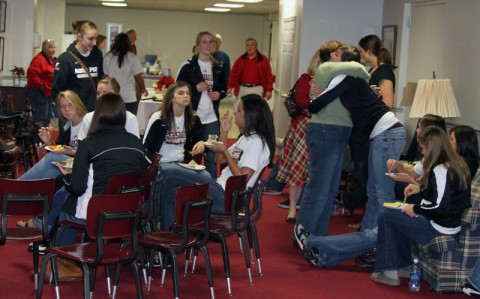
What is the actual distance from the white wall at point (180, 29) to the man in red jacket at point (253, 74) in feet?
40.2

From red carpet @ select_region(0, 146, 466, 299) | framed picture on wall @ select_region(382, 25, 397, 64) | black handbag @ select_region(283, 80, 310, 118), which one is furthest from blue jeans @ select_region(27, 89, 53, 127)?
red carpet @ select_region(0, 146, 466, 299)

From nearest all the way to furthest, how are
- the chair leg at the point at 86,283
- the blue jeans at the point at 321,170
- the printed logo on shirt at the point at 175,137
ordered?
the chair leg at the point at 86,283
the printed logo on shirt at the point at 175,137
the blue jeans at the point at 321,170

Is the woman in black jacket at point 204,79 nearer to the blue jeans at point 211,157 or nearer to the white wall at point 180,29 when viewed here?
the blue jeans at point 211,157

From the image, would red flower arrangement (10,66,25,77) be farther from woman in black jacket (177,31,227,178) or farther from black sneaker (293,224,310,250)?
black sneaker (293,224,310,250)

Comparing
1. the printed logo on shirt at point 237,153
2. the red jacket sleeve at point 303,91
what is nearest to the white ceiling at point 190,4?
the red jacket sleeve at point 303,91

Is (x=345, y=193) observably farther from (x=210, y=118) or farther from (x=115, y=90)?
(x=115, y=90)

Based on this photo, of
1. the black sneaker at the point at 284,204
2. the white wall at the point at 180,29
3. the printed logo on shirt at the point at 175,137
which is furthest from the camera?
the white wall at the point at 180,29

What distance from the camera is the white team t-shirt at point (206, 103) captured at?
27.4 feet

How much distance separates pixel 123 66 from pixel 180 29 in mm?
15688

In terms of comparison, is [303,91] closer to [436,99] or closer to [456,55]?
[436,99]

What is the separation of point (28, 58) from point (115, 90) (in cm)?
704

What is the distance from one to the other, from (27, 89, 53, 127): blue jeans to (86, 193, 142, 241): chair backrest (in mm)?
8304

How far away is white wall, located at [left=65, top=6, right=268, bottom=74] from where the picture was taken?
25.6 meters

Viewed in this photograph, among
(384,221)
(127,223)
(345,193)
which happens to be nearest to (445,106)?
(345,193)
